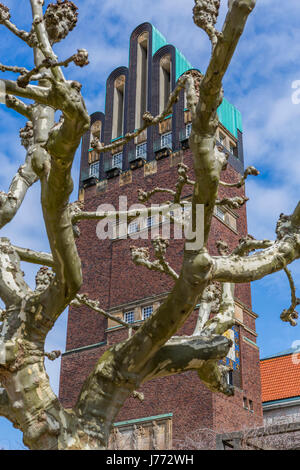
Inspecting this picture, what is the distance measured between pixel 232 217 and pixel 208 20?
24808 mm

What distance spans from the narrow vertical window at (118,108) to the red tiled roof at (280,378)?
643 inches

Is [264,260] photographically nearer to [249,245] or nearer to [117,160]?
[249,245]


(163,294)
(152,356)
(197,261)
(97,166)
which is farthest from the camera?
(97,166)

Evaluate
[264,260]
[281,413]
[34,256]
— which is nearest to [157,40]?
[281,413]

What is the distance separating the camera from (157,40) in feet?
114

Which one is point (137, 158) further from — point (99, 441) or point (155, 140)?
point (99, 441)

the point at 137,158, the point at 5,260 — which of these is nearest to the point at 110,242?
the point at 137,158

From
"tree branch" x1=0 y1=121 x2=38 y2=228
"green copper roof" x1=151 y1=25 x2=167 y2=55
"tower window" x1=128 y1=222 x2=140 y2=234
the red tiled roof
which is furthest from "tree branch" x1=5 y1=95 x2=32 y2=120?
the red tiled roof

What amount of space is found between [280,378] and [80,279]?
31275mm

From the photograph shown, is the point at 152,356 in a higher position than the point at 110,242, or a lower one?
lower

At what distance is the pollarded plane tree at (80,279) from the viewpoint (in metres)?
5.18

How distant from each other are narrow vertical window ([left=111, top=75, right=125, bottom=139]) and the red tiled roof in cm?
1634

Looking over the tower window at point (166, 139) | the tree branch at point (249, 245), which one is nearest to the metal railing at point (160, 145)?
the tower window at point (166, 139)
